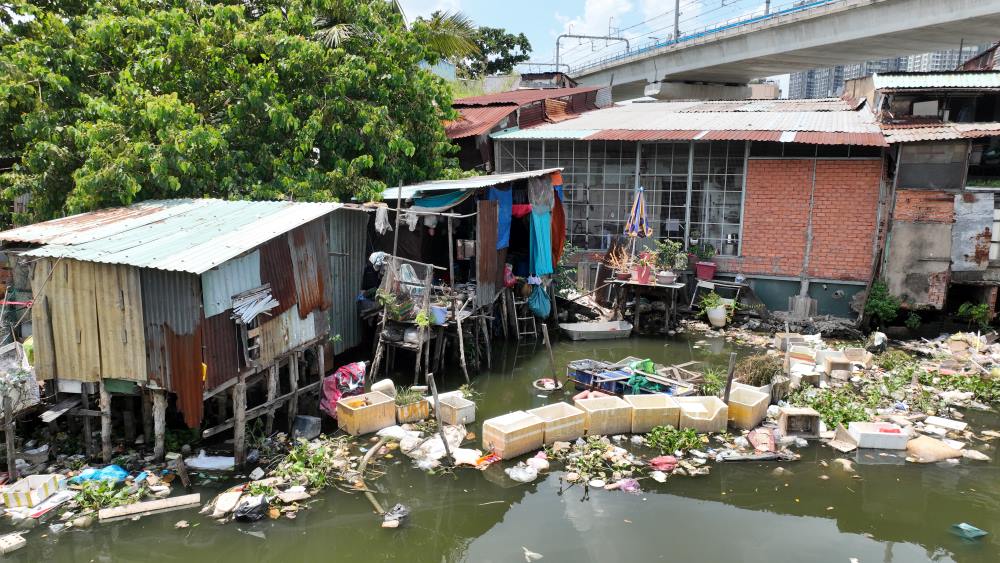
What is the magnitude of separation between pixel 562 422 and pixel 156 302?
5.36 metres

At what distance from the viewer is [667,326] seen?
15.1 meters

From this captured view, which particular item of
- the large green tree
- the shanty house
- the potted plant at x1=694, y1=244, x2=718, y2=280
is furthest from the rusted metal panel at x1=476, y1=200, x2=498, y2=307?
the potted plant at x1=694, y1=244, x2=718, y2=280

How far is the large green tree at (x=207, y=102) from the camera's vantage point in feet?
36.5

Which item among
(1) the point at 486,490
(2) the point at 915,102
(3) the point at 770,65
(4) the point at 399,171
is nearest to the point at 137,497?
(1) the point at 486,490

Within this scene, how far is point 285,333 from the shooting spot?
31.7 feet

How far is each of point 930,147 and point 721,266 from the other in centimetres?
479

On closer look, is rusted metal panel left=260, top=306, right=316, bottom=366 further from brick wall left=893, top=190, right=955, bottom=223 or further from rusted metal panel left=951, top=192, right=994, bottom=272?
rusted metal panel left=951, top=192, right=994, bottom=272

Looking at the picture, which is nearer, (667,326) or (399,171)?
(399,171)

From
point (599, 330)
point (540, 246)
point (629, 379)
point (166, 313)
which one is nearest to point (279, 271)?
point (166, 313)

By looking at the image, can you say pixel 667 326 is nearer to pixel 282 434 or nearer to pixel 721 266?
pixel 721 266

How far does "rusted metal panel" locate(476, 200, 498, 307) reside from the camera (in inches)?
497

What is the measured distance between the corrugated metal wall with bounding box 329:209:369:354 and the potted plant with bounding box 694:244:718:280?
7.84m

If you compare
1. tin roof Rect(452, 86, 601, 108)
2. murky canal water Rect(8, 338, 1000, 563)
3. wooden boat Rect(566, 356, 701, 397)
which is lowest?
murky canal water Rect(8, 338, 1000, 563)

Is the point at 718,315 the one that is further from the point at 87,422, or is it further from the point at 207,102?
the point at 87,422
